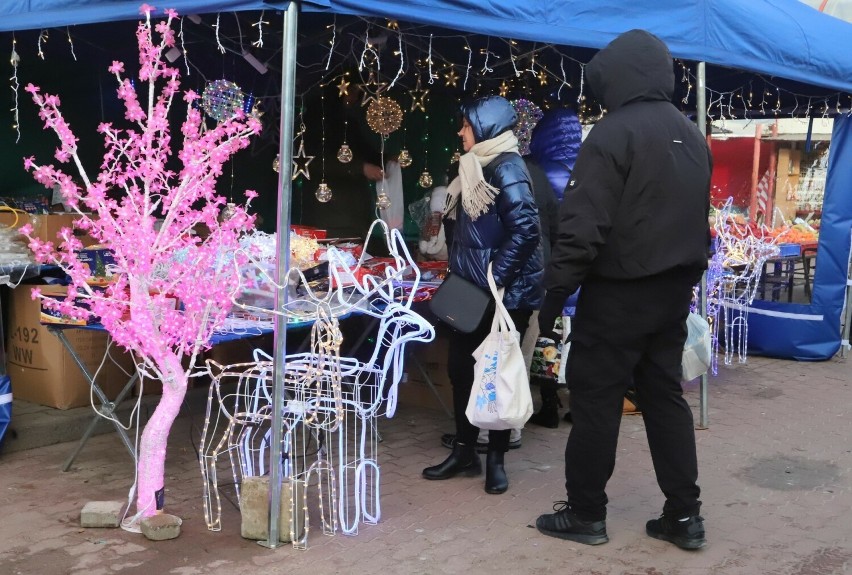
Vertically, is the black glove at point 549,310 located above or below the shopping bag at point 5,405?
above

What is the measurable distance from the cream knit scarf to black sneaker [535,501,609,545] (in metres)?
1.47

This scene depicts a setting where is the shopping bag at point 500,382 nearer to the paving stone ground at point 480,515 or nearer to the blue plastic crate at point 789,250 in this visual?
the paving stone ground at point 480,515

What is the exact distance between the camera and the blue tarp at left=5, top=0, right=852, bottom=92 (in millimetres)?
3781

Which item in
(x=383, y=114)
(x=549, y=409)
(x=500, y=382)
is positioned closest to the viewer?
(x=500, y=382)

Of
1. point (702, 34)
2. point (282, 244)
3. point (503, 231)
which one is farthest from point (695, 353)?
point (282, 244)

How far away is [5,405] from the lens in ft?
15.5

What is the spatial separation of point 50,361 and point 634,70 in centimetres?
387

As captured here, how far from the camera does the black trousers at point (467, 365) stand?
4.44m

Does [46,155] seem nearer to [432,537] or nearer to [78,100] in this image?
[78,100]

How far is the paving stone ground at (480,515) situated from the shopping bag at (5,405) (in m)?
0.22

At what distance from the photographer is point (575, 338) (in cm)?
371

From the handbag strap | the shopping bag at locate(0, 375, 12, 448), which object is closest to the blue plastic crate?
the handbag strap

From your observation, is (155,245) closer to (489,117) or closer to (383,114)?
(489,117)

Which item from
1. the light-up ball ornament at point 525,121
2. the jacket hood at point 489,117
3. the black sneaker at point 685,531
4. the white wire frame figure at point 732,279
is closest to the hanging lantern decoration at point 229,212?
the jacket hood at point 489,117
